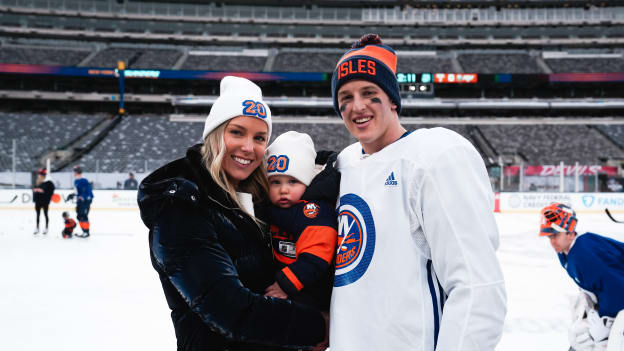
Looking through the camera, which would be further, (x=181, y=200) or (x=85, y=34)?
(x=85, y=34)

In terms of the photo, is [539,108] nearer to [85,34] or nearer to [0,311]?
[0,311]

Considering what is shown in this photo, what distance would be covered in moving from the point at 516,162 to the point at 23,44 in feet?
137

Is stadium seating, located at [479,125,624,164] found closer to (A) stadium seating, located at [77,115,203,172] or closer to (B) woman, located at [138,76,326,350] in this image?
(A) stadium seating, located at [77,115,203,172]

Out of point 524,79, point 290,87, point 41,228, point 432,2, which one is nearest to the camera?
point 41,228

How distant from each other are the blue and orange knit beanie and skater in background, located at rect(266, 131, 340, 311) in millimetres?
384

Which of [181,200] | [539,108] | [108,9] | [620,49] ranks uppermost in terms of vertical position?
[108,9]

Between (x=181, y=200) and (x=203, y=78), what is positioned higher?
(x=203, y=78)

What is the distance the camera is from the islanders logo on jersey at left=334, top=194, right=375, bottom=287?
54.6 inches

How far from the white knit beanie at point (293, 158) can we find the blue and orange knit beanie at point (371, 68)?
0.39 metres

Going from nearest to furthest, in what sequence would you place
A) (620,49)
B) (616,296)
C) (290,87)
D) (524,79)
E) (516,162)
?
(616,296) → (516,162) → (524,79) → (290,87) → (620,49)

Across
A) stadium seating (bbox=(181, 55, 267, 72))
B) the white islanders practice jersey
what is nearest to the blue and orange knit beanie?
the white islanders practice jersey

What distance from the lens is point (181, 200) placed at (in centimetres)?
132

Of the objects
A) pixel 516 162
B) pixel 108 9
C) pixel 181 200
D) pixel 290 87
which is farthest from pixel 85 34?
pixel 181 200

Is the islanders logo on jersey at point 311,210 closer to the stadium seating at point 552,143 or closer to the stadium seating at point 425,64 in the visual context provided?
the stadium seating at point 552,143
